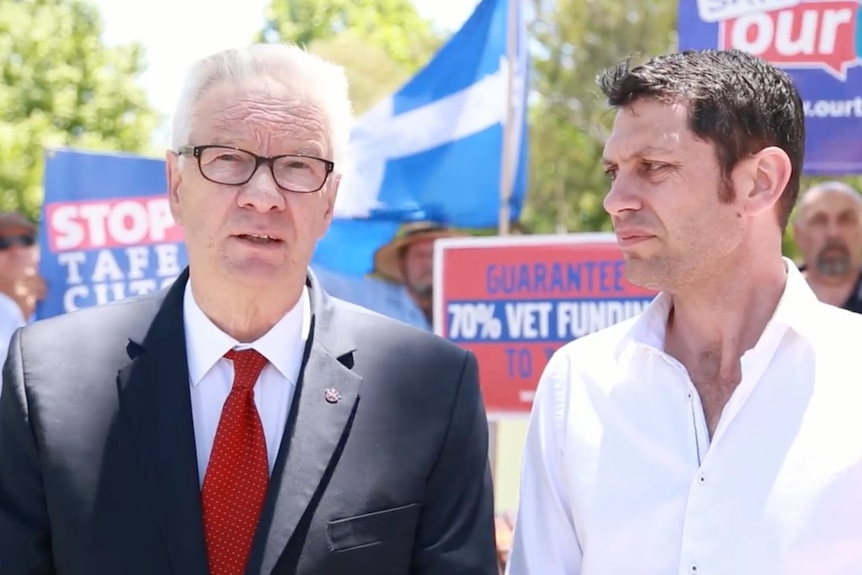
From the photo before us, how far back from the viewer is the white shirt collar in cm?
240

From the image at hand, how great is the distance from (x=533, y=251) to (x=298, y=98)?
2.34 meters

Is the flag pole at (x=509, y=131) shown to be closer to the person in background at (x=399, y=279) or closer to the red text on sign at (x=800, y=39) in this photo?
the person in background at (x=399, y=279)

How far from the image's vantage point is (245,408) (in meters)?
2.32

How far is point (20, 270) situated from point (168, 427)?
493 centimetres

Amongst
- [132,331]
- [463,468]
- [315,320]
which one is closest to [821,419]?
[463,468]

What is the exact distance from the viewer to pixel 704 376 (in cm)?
239

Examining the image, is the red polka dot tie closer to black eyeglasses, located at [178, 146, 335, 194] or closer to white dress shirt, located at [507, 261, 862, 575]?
black eyeglasses, located at [178, 146, 335, 194]

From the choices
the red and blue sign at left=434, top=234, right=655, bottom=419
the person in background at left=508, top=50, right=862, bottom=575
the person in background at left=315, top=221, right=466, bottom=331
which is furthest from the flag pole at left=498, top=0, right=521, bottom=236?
the person in background at left=508, top=50, right=862, bottom=575

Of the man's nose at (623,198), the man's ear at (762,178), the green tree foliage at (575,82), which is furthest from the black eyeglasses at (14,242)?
the green tree foliage at (575,82)

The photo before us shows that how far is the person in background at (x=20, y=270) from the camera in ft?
22.0

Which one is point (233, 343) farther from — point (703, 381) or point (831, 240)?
point (831, 240)

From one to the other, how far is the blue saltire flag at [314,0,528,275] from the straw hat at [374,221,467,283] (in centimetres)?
9

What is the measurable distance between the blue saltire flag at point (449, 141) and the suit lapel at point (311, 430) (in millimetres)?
3085

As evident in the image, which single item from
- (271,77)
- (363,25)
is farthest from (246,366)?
(363,25)
